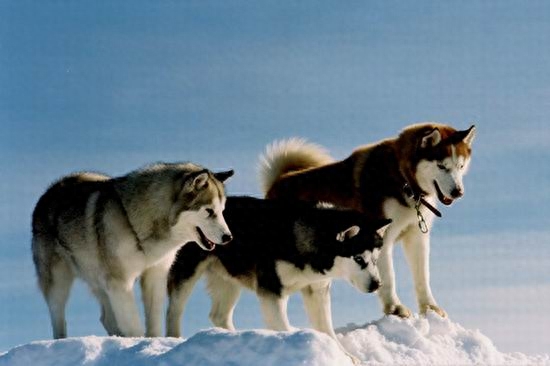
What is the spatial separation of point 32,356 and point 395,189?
19.4 feet

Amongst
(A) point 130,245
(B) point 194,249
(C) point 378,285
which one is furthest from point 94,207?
(C) point 378,285

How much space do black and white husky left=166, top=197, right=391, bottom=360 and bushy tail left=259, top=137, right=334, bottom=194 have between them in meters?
2.33

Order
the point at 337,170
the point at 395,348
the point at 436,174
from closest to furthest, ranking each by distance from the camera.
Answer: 1. the point at 395,348
2. the point at 436,174
3. the point at 337,170

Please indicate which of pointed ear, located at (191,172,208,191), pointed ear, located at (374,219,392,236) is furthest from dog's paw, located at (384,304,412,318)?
pointed ear, located at (191,172,208,191)

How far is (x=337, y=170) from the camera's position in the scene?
14.6 metres

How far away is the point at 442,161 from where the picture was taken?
13539 millimetres

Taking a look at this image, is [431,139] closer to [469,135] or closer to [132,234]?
[469,135]

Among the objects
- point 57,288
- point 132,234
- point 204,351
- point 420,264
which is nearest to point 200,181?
point 132,234

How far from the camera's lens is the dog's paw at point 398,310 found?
1347 centimetres

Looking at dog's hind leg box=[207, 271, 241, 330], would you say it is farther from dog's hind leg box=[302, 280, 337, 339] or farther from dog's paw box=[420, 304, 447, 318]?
dog's paw box=[420, 304, 447, 318]

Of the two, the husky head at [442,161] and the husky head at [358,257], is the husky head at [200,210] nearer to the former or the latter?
the husky head at [358,257]

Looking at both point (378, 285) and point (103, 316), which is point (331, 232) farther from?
point (103, 316)

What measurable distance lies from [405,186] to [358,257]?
7.01ft

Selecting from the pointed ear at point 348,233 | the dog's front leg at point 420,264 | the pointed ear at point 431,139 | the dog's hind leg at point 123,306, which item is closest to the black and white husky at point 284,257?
the pointed ear at point 348,233
